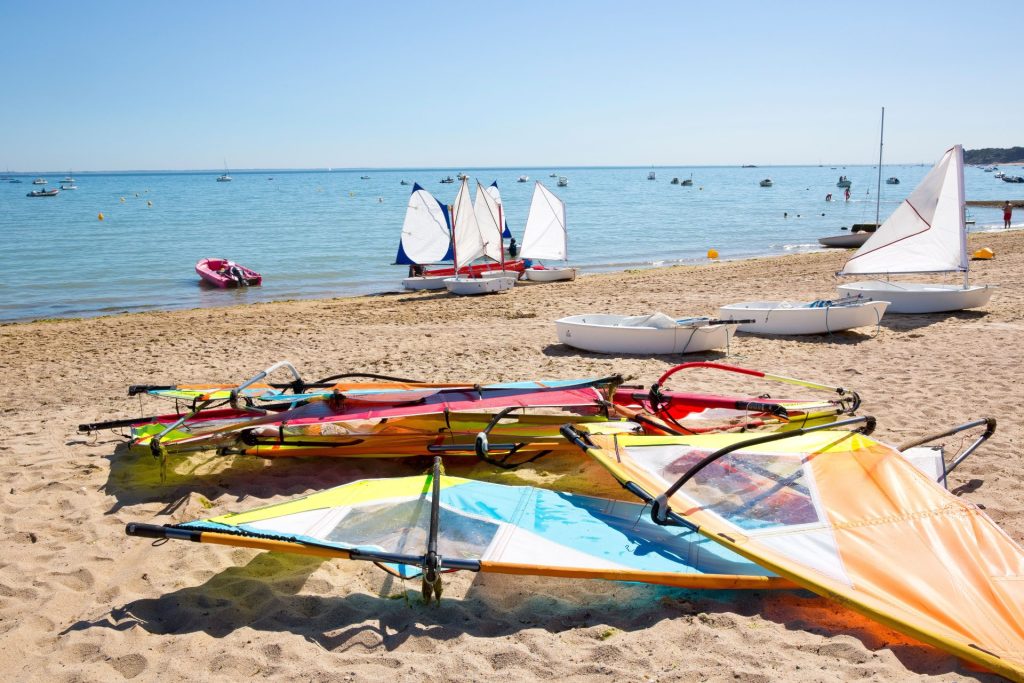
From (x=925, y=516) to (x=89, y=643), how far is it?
4544 mm

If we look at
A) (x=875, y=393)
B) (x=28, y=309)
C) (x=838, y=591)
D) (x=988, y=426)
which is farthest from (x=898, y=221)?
(x=28, y=309)

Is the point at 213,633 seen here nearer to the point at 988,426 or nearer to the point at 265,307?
the point at 988,426

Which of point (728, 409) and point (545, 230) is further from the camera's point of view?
point (545, 230)

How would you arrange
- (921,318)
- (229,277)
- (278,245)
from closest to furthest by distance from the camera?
(921,318), (229,277), (278,245)

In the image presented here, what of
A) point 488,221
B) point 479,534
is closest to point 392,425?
point 479,534

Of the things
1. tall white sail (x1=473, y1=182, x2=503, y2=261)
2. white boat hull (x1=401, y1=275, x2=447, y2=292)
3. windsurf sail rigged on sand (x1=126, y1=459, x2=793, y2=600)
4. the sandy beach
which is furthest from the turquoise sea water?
windsurf sail rigged on sand (x1=126, y1=459, x2=793, y2=600)

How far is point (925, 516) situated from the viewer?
13.8 ft

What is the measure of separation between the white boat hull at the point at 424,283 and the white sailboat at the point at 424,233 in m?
1.09

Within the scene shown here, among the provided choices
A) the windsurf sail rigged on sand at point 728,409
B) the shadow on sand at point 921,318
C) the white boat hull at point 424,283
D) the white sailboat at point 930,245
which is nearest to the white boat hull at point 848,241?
the white sailboat at point 930,245

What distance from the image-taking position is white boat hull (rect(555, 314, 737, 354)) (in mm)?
10688

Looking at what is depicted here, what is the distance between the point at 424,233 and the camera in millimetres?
23062

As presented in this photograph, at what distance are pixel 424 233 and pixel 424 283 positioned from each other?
248cm

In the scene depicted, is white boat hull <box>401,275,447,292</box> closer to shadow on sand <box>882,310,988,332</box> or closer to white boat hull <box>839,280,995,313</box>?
white boat hull <box>839,280,995,313</box>

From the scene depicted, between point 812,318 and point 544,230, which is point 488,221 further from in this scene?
point 812,318
